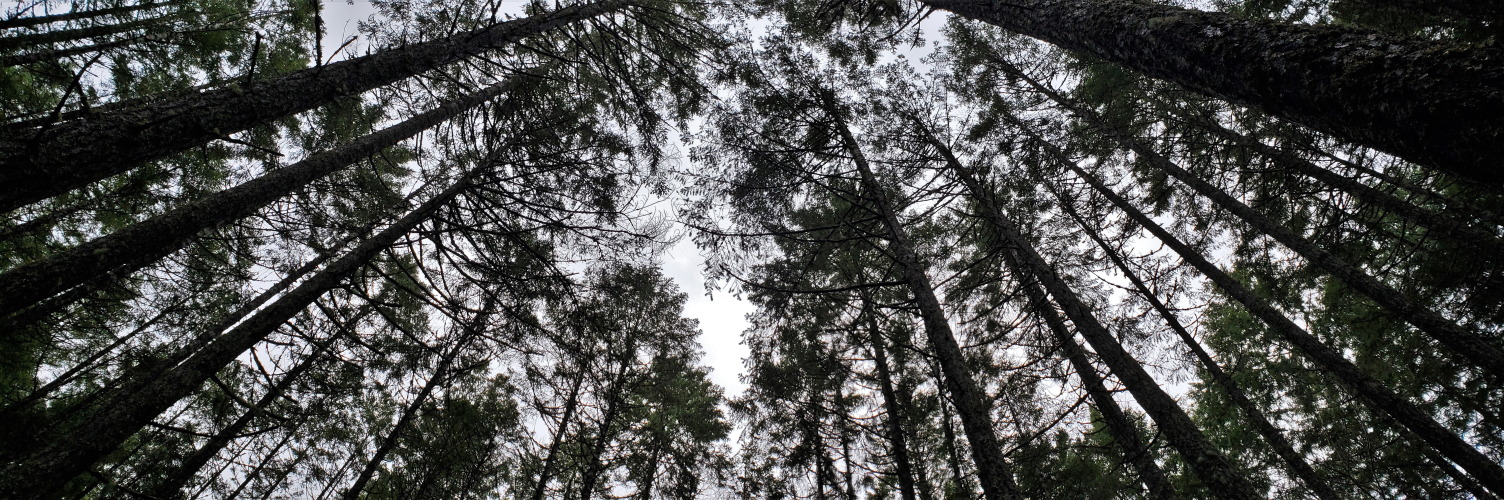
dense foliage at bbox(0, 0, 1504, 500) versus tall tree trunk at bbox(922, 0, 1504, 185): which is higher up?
dense foliage at bbox(0, 0, 1504, 500)

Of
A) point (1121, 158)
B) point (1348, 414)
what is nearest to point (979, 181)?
point (1121, 158)

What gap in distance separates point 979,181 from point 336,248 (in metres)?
7.17

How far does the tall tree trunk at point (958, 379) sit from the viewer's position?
3930 millimetres

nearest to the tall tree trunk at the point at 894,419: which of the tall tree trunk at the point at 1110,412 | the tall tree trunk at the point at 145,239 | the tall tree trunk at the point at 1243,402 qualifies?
the tall tree trunk at the point at 1110,412

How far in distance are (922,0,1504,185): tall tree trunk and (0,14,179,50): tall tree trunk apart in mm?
10466

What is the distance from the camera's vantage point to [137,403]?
376cm

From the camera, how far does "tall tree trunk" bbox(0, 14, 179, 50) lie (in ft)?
17.9

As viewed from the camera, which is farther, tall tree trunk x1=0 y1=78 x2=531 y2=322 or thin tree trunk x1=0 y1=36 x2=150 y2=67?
thin tree trunk x1=0 y1=36 x2=150 y2=67

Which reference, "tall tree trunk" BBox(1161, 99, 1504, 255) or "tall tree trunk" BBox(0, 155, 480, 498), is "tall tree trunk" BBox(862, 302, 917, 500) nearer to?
"tall tree trunk" BBox(1161, 99, 1504, 255)

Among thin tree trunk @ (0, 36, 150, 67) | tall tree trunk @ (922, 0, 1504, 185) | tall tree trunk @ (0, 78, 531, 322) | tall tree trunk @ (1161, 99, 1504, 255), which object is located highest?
thin tree trunk @ (0, 36, 150, 67)

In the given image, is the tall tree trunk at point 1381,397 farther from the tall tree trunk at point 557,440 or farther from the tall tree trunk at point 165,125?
the tall tree trunk at point 557,440

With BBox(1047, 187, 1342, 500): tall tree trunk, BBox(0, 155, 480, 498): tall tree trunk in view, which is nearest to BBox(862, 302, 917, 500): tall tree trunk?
BBox(1047, 187, 1342, 500): tall tree trunk

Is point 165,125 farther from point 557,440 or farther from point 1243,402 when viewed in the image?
point 1243,402

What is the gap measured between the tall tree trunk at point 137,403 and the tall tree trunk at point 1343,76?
15.4ft
